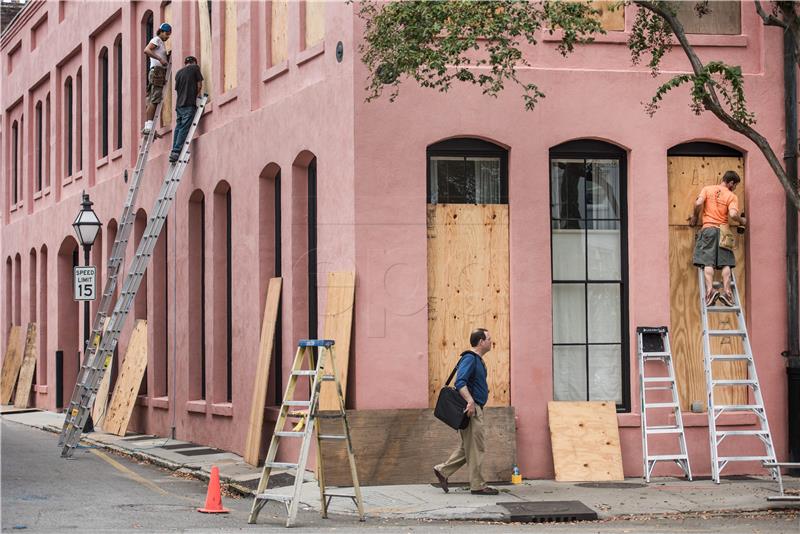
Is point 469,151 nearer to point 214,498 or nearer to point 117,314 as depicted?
point 214,498

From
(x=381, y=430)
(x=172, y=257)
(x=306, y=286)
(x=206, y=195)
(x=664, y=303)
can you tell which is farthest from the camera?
(x=172, y=257)

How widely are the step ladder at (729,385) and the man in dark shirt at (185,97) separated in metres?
9.48

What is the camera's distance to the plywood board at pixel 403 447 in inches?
595

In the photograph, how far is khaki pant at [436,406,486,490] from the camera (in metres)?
14.3

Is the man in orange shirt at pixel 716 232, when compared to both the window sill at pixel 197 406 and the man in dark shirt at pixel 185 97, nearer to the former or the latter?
the window sill at pixel 197 406

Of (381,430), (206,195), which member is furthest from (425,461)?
(206,195)

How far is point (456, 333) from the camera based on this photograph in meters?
15.9

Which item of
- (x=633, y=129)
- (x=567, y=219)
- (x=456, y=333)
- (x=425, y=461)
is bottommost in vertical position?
(x=425, y=461)

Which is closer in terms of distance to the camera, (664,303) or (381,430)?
(381,430)

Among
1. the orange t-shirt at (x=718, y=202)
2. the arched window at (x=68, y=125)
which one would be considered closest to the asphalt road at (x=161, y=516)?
the orange t-shirt at (x=718, y=202)

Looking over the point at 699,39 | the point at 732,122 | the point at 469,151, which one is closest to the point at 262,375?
the point at 469,151

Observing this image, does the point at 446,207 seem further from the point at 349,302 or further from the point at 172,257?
the point at 172,257

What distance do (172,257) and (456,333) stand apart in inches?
334

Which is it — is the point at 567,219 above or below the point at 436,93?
below
